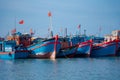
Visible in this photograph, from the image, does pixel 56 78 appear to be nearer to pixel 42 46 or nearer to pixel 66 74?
pixel 66 74

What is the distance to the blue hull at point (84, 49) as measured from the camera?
56.3 m

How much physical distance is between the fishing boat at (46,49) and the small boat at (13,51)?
1283 millimetres

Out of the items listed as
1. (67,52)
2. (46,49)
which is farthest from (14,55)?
(67,52)

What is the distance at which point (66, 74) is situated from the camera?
106 ft

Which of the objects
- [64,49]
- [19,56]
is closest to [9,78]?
[19,56]

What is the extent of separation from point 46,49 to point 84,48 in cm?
810

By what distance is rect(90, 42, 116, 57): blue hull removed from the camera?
5875cm

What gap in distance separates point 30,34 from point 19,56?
923cm

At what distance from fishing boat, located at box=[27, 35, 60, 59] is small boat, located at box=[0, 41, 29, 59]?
1283 mm

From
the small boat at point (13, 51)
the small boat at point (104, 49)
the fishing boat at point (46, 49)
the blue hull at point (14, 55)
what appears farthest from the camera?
the small boat at point (104, 49)

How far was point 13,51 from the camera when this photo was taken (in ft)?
163

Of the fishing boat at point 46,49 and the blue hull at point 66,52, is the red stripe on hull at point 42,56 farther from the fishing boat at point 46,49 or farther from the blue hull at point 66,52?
the blue hull at point 66,52

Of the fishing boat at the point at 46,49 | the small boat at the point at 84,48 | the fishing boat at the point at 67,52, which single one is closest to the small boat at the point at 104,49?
the small boat at the point at 84,48

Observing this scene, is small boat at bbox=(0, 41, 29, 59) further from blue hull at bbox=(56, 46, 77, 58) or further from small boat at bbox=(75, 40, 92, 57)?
small boat at bbox=(75, 40, 92, 57)
